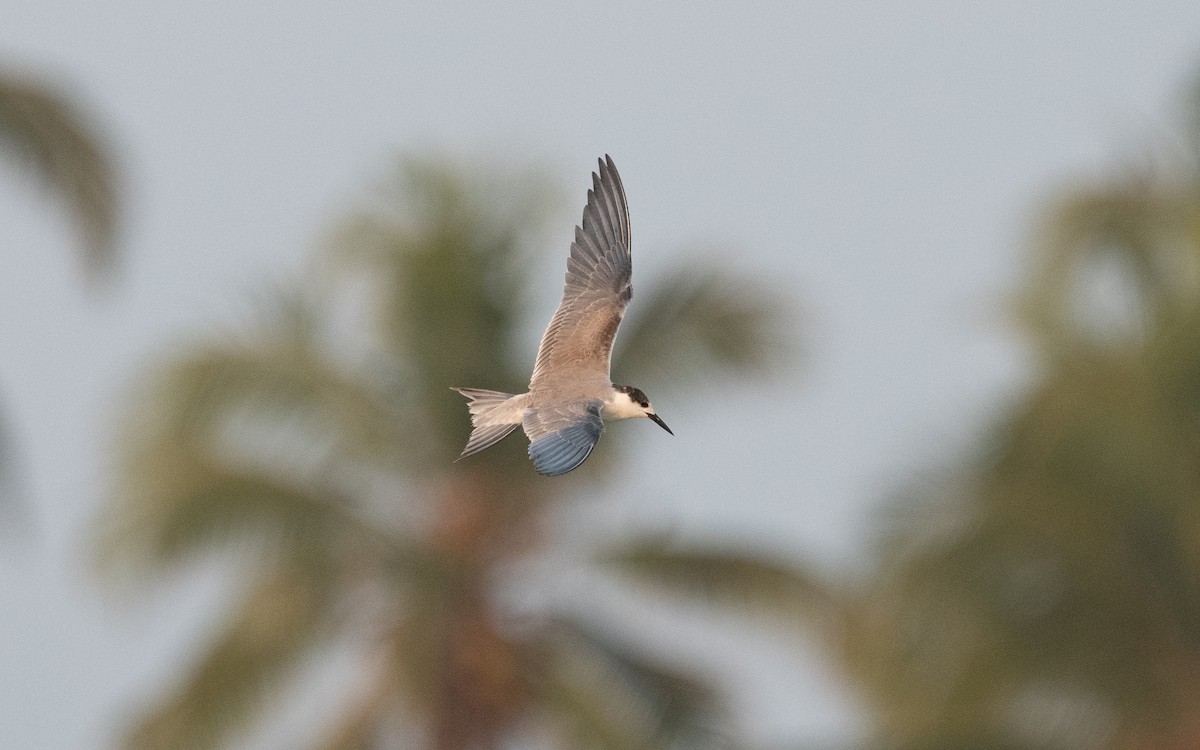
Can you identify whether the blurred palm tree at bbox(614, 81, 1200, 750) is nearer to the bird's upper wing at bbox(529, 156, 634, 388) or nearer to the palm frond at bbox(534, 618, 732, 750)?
the palm frond at bbox(534, 618, 732, 750)

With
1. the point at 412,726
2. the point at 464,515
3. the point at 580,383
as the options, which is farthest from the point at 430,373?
the point at 580,383

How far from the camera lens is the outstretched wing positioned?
6.80 meters

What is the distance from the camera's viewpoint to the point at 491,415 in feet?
26.2

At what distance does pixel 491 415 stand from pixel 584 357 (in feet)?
1.62

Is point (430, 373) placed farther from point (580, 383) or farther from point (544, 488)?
point (580, 383)

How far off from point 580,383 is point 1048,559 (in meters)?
6.23

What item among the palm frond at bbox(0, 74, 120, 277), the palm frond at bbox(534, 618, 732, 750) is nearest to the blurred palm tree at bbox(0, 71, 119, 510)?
the palm frond at bbox(0, 74, 120, 277)

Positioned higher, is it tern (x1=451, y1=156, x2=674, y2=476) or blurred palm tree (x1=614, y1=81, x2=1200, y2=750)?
tern (x1=451, y1=156, x2=674, y2=476)

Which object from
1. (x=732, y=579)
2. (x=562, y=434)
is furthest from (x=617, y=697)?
(x=562, y=434)

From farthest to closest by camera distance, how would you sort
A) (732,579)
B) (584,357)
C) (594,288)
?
(732,579)
(594,288)
(584,357)

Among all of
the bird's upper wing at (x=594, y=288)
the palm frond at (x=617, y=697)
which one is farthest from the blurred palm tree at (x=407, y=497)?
the bird's upper wing at (x=594, y=288)

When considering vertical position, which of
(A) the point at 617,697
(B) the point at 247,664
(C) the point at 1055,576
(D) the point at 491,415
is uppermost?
(D) the point at 491,415

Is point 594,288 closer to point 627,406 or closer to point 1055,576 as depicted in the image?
point 627,406

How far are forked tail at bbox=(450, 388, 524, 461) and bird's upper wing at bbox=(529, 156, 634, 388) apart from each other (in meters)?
0.19
